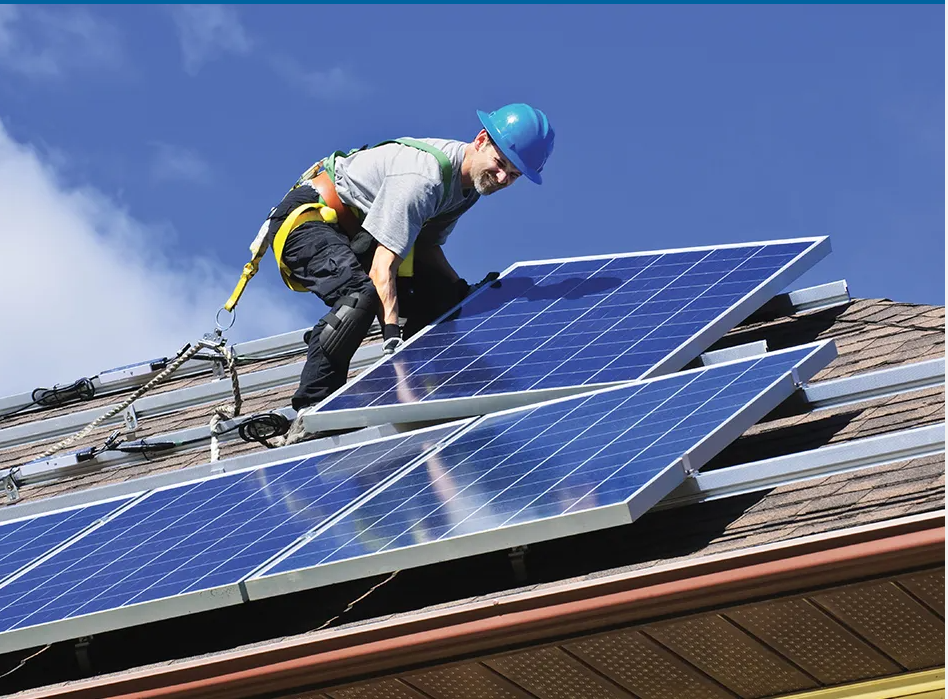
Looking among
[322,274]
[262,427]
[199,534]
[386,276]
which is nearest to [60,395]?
[262,427]

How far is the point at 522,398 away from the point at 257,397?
400cm

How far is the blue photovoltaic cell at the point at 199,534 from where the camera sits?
23.2ft

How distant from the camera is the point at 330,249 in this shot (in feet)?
30.7

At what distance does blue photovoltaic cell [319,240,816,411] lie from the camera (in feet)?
28.0

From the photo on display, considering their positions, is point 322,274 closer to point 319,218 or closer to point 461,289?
point 319,218

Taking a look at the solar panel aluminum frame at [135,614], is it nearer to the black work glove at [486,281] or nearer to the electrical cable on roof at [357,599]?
the electrical cable on roof at [357,599]

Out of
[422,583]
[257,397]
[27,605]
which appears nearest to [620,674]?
[422,583]

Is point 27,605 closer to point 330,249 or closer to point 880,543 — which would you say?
point 330,249

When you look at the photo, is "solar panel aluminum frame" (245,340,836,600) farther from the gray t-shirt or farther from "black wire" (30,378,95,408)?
"black wire" (30,378,95,408)

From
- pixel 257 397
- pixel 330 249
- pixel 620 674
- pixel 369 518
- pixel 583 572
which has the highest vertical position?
pixel 330 249

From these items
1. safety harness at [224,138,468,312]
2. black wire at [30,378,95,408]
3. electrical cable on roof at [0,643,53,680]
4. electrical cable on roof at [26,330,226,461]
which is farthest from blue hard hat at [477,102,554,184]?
black wire at [30,378,95,408]

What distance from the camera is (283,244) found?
31.5 feet

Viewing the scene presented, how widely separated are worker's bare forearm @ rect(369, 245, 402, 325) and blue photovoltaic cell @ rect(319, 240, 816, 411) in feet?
1.00

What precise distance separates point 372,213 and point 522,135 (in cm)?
105
